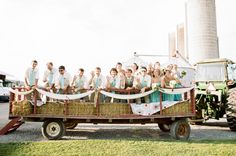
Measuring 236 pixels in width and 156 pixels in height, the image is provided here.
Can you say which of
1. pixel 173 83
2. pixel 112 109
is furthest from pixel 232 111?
pixel 112 109

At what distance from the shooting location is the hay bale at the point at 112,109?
8.52 metres

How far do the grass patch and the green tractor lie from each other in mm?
3267

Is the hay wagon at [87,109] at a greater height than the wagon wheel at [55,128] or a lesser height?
greater

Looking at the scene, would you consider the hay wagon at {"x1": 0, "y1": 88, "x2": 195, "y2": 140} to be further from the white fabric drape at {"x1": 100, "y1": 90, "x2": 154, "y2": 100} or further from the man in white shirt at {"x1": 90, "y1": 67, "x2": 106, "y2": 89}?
the man in white shirt at {"x1": 90, "y1": 67, "x2": 106, "y2": 89}

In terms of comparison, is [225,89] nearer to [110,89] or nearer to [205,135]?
[205,135]

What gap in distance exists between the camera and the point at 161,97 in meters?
8.87

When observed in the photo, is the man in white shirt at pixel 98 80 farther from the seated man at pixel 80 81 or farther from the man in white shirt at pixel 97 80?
the seated man at pixel 80 81

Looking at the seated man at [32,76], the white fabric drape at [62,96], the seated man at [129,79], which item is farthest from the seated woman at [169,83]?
the seated man at [32,76]

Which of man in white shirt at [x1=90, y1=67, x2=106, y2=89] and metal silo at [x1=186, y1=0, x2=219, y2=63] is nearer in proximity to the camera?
man in white shirt at [x1=90, y1=67, x2=106, y2=89]

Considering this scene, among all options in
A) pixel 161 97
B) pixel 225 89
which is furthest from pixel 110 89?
pixel 225 89

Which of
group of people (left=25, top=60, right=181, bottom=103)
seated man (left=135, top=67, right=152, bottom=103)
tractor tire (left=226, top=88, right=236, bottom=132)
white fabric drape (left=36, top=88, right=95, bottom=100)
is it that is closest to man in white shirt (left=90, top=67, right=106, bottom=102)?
group of people (left=25, top=60, right=181, bottom=103)

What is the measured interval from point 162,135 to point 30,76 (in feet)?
16.1

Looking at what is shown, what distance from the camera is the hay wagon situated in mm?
8344

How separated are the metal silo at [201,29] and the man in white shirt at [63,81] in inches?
3652
